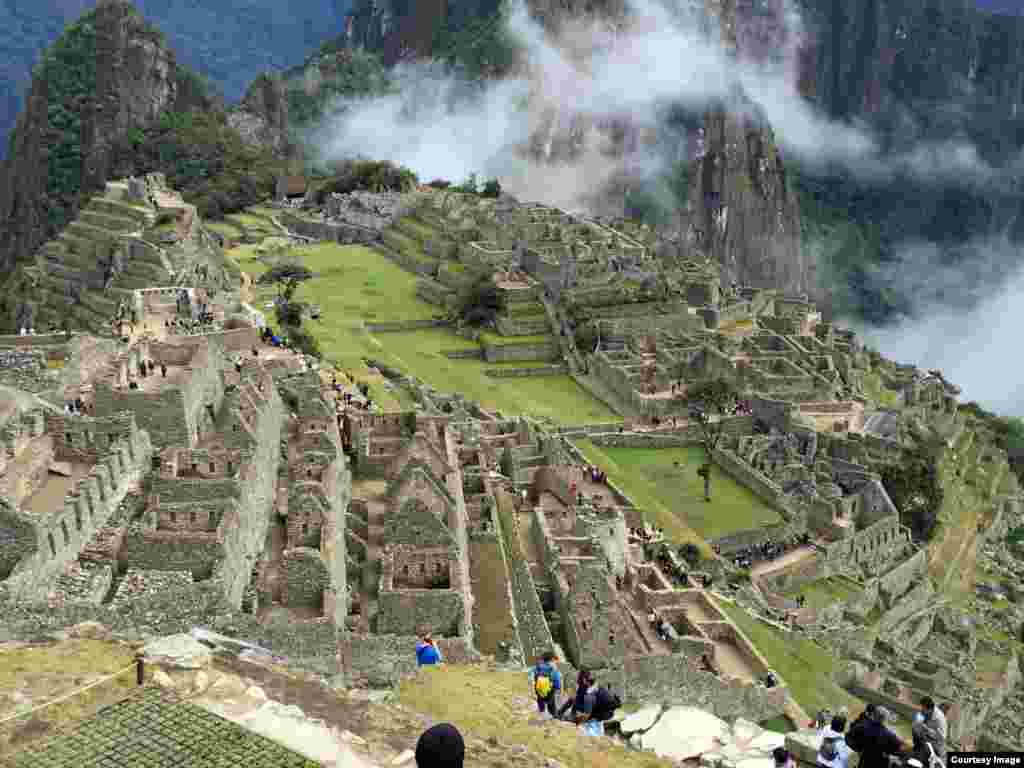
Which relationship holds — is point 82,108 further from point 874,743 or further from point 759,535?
point 874,743

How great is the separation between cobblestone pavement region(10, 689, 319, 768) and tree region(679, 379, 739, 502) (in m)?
37.9

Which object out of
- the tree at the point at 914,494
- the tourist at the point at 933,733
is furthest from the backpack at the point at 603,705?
the tree at the point at 914,494

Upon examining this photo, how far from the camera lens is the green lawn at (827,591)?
3781 cm

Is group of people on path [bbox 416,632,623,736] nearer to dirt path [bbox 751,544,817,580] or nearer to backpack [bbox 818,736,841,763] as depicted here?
backpack [bbox 818,736,841,763]

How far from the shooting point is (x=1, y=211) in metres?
96.8

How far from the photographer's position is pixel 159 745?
10.4 m

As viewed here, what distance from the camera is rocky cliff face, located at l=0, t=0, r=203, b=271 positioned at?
95.8 metres

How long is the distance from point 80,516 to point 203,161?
3204 inches

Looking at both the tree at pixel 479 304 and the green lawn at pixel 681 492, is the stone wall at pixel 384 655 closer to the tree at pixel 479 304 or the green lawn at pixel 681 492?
the green lawn at pixel 681 492

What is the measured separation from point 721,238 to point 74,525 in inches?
6470

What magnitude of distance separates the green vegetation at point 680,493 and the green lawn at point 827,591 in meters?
2.97

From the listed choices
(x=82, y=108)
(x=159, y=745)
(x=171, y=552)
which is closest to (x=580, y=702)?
(x=159, y=745)

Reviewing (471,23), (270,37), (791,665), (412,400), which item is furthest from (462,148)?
(791,665)

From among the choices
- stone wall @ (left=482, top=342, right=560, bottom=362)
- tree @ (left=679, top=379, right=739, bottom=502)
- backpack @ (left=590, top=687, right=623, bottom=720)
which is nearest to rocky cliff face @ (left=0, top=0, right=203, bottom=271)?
stone wall @ (left=482, top=342, right=560, bottom=362)
